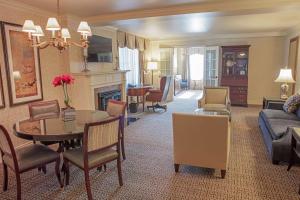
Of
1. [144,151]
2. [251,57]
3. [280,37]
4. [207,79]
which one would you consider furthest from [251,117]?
[207,79]

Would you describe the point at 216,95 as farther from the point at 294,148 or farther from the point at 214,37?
the point at 214,37

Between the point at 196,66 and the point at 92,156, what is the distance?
1030cm

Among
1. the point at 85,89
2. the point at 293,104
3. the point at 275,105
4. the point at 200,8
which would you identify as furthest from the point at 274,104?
the point at 85,89

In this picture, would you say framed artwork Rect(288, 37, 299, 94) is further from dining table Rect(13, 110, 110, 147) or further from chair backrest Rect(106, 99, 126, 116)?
dining table Rect(13, 110, 110, 147)

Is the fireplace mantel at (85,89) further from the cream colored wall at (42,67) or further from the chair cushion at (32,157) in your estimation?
the chair cushion at (32,157)

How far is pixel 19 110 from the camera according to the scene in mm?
3838

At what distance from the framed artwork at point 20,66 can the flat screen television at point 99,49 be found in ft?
4.55

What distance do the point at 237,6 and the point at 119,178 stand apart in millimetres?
3146

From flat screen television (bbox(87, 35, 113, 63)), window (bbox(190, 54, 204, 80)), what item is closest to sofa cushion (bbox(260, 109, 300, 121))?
flat screen television (bbox(87, 35, 113, 63))

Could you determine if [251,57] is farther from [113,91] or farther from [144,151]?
[144,151]

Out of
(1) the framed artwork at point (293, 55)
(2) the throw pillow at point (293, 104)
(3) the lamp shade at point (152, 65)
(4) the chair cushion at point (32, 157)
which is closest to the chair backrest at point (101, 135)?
(4) the chair cushion at point (32, 157)

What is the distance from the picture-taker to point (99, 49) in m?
5.58

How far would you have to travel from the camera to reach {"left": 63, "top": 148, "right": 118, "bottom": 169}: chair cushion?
248cm

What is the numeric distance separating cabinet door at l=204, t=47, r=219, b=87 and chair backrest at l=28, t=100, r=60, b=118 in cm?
593
